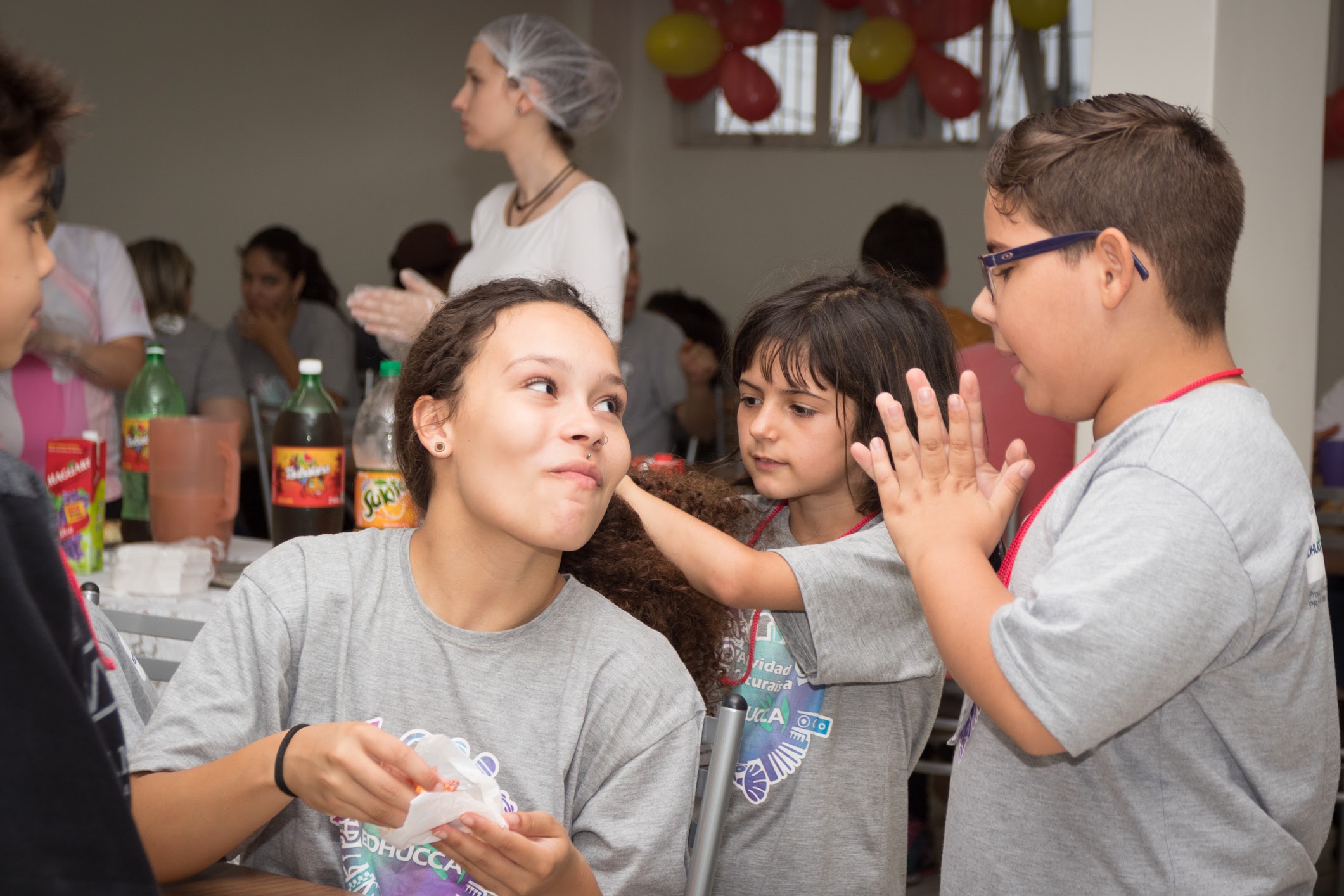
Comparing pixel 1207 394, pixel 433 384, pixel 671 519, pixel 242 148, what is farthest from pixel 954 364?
pixel 242 148

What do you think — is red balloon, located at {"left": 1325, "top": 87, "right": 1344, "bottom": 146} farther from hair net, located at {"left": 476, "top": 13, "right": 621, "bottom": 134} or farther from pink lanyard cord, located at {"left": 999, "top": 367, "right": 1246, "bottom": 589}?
pink lanyard cord, located at {"left": 999, "top": 367, "right": 1246, "bottom": 589}

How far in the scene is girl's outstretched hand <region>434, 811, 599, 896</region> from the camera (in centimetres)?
90

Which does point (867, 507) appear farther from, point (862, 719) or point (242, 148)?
point (242, 148)

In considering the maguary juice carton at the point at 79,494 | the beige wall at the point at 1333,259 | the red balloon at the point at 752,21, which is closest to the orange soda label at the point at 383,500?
the maguary juice carton at the point at 79,494

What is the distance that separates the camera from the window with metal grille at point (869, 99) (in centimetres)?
633

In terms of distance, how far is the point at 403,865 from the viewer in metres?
1.08

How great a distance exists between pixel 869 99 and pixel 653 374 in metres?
3.20

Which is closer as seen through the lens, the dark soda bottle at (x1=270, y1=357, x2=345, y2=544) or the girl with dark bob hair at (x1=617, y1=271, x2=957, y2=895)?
the girl with dark bob hair at (x1=617, y1=271, x2=957, y2=895)

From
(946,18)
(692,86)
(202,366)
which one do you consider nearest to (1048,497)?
(202,366)

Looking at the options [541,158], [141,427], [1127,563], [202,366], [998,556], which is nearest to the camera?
[1127,563]

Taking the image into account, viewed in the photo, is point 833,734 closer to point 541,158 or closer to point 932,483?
point 932,483

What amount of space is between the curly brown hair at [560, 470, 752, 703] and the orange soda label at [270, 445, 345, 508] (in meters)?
0.74

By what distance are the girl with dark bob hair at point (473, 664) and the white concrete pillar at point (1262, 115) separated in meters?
1.50

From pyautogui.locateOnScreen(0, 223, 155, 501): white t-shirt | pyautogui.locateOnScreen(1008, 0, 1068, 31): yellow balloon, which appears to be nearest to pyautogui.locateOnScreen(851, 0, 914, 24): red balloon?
pyautogui.locateOnScreen(1008, 0, 1068, 31): yellow balloon
